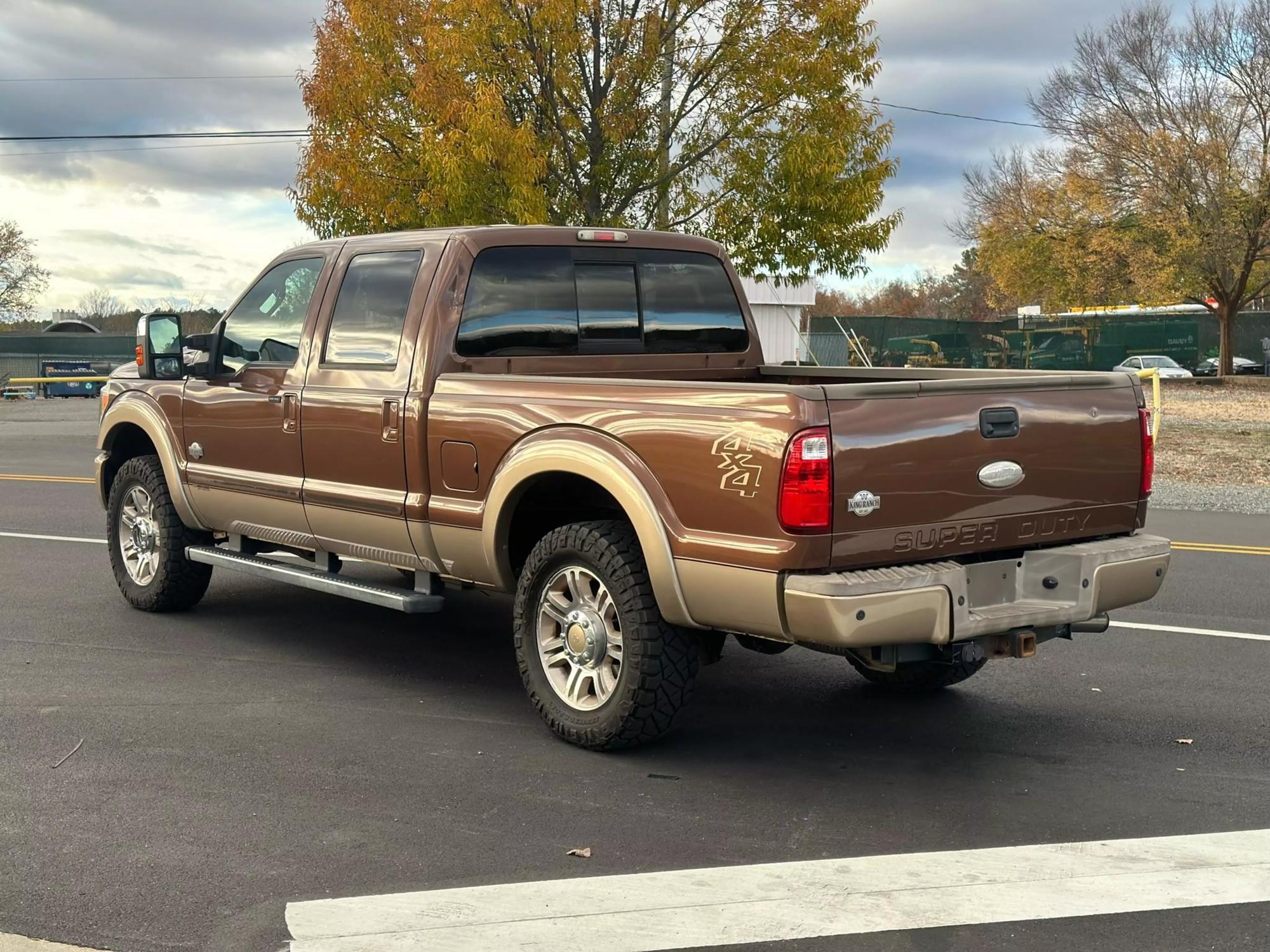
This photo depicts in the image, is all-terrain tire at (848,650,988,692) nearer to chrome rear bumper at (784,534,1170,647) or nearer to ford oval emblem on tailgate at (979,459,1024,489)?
chrome rear bumper at (784,534,1170,647)

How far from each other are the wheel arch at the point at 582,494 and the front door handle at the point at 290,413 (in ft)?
4.72

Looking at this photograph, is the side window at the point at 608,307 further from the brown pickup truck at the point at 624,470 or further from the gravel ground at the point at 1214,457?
the gravel ground at the point at 1214,457

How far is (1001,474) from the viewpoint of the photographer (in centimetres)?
498

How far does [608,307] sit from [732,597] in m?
2.26

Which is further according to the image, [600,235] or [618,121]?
[618,121]

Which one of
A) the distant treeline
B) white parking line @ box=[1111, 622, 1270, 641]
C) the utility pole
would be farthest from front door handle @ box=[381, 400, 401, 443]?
the distant treeline

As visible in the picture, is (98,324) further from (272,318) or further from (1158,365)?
(272,318)

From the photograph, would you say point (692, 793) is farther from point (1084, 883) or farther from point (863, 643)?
point (1084, 883)

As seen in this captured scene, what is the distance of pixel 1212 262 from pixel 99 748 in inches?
1604

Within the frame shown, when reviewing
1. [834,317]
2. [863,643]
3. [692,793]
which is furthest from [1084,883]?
[834,317]

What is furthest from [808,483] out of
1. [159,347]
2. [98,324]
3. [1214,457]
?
[98,324]

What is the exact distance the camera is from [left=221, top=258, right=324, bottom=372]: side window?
6.93 meters

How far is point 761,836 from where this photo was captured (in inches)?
178

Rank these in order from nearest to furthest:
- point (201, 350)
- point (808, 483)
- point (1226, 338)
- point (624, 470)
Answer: point (808, 483), point (624, 470), point (201, 350), point (1226, 338)
